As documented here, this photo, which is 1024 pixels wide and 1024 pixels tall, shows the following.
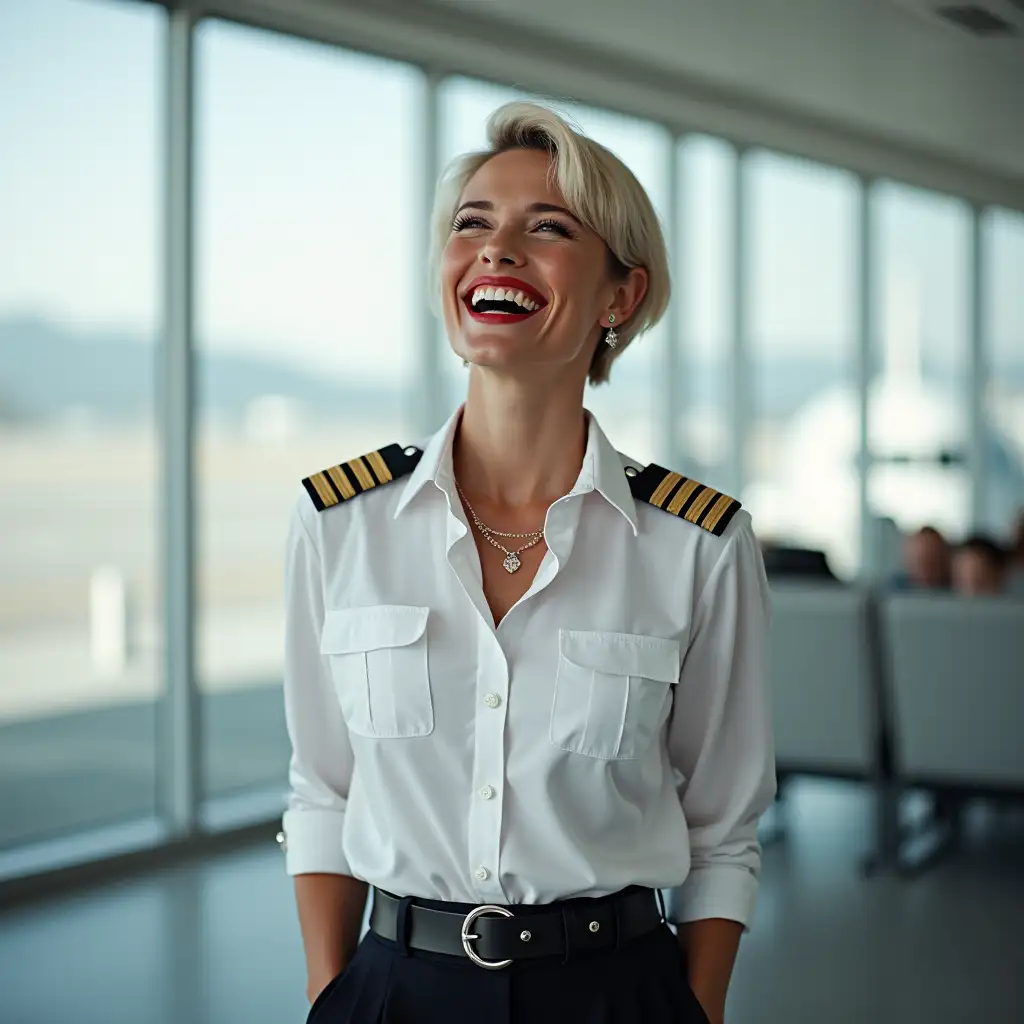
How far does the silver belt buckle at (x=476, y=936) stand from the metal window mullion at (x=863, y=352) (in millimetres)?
7336

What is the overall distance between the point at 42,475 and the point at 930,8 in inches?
151

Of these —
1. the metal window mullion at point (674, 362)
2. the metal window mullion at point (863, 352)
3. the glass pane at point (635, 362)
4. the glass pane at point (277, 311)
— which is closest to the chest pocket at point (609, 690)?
the glass pane at point (277, 311)

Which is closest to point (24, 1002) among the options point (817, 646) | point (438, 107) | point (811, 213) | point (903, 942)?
point (903, 942)

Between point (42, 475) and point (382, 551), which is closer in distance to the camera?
point (382, 551)

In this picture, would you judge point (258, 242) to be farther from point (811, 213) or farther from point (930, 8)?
point (811, 213)

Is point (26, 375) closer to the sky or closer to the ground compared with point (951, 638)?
closer to the sky

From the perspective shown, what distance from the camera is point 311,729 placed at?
1.48 meters

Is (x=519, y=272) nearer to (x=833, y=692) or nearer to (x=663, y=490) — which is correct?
(x=663, y=490)

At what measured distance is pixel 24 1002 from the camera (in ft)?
10.6

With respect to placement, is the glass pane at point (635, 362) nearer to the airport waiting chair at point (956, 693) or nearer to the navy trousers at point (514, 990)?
the airport waiting chair at point (956, 693)

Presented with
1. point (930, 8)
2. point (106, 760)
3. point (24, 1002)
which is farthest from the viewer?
point (930, 8)

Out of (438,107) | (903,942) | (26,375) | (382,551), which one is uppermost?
(438,107)

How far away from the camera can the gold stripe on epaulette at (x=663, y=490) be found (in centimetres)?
145

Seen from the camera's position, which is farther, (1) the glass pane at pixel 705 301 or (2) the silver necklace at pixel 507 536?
(1) the glass pane at pixel 705 301
